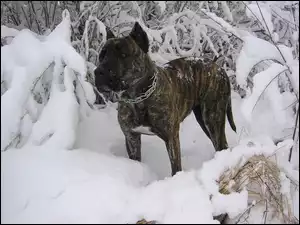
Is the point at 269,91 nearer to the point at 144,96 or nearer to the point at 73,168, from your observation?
the point at 144,96

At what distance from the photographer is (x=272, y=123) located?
230 centimetres

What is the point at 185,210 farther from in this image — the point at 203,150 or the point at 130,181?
the point at 203,150

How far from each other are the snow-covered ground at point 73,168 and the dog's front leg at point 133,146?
0.28 ft

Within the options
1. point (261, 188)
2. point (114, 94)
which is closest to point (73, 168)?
point (114, 94)

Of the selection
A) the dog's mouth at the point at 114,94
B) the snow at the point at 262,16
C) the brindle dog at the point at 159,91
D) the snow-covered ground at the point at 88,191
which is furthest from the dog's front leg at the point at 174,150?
the snow at the point at 262,16

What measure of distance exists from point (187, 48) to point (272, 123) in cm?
134

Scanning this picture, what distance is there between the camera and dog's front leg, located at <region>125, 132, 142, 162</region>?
2211mm

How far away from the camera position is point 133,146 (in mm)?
2250

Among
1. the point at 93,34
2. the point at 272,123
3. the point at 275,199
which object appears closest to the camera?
the point at 275,199

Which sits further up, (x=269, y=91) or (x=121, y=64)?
(x=121, y=64)

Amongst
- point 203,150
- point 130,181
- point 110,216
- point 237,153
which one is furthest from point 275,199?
point 203,150

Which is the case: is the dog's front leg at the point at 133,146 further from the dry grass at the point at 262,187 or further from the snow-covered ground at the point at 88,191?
the dry grass at the point at 262,187

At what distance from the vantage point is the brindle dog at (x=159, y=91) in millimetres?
1840

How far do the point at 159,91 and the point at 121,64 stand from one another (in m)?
0.28
